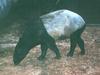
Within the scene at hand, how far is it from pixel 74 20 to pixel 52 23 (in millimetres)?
440

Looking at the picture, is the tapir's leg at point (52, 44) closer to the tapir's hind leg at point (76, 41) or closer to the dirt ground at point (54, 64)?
the dirt ground at point (54, 64)

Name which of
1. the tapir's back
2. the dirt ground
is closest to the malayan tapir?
the tapir's back

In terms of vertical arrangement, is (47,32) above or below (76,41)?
above

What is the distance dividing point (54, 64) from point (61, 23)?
714 millimetres

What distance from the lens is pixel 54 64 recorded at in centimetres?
704

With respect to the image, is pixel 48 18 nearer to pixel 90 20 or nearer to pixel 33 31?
Result: pixel 33 31

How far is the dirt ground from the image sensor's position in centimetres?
677

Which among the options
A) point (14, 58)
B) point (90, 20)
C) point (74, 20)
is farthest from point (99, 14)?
point (14, 58)

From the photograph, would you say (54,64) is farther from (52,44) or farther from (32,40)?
(32,40)

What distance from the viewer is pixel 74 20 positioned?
7.37 meters

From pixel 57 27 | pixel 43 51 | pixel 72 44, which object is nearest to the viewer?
pixel 57 27

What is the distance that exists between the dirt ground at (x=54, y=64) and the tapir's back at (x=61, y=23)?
1.52ft

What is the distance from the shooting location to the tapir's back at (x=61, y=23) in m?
7.14

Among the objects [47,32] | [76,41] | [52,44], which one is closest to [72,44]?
[76,41]
